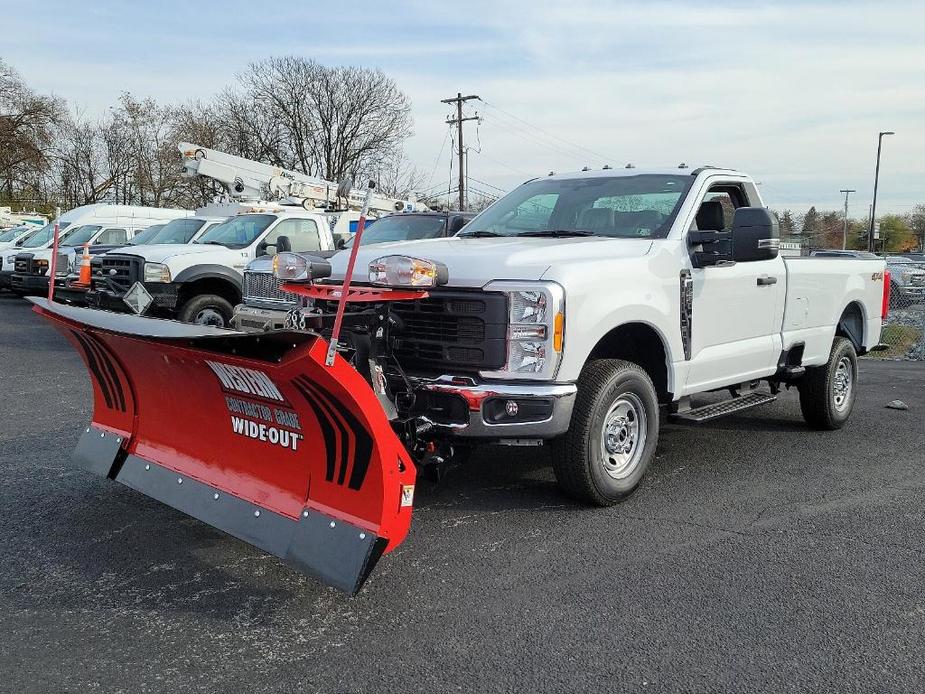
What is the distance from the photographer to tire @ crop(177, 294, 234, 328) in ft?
36.9

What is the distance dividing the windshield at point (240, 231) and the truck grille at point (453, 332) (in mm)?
7952

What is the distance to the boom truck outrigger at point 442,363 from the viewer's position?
362 cm

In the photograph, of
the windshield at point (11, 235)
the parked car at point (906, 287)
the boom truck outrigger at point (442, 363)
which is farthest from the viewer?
the windshield at point (11, 235)

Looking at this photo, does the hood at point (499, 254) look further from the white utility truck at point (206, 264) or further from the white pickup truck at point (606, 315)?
the white utility truck at point (206, 264)

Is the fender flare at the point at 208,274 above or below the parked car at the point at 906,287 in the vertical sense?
above

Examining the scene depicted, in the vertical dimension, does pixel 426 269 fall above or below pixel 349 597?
above

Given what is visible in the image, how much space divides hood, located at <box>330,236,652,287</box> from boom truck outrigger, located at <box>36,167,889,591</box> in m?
0.02

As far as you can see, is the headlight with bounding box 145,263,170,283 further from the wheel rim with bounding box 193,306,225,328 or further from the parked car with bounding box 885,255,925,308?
the parked car with bounding box 885,255,925,308

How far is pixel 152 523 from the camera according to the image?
4.73 m

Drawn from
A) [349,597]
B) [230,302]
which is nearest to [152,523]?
[349,597]

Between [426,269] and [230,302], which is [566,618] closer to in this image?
[426,269]

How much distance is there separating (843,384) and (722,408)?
7.59 feet

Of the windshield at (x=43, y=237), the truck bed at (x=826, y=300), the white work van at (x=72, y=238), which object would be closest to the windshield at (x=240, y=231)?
the white work van at (x=72, y=238)

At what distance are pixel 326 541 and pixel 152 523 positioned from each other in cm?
162
